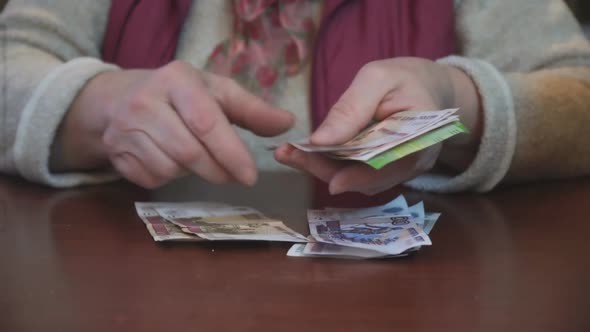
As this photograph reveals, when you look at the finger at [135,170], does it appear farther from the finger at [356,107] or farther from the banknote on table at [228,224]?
the finger at [356,107]

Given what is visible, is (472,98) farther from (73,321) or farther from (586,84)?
(73,321)

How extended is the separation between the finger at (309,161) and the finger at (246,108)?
2.9 inches

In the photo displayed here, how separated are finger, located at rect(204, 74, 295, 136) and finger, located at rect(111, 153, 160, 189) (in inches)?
4.6

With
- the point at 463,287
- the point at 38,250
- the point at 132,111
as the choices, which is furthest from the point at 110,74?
the point at 463,287

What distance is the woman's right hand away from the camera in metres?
0.69

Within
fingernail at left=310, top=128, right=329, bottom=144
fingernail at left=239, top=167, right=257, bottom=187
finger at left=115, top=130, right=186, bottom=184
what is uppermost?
fingernail at left=310, top=128, right=329, bottom=144

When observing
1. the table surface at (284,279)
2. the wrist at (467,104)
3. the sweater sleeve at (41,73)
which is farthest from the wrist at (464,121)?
the sweater sleeve at (41,73)

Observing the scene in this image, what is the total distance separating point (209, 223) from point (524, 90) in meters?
0.45

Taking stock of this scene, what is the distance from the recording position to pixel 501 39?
1.04m

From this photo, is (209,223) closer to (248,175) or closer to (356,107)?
(248,175)

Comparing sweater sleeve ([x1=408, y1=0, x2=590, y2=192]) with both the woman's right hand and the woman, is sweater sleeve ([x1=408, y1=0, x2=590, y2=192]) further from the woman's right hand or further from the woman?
the woman's right hand

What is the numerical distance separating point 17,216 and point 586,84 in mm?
758

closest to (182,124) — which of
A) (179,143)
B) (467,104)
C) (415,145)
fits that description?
(179,143)

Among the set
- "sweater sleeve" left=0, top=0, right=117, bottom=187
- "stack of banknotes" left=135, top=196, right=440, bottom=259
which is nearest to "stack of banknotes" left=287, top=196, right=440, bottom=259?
"stack of banknotes" left=135, top=196, right=440, bottom=259
